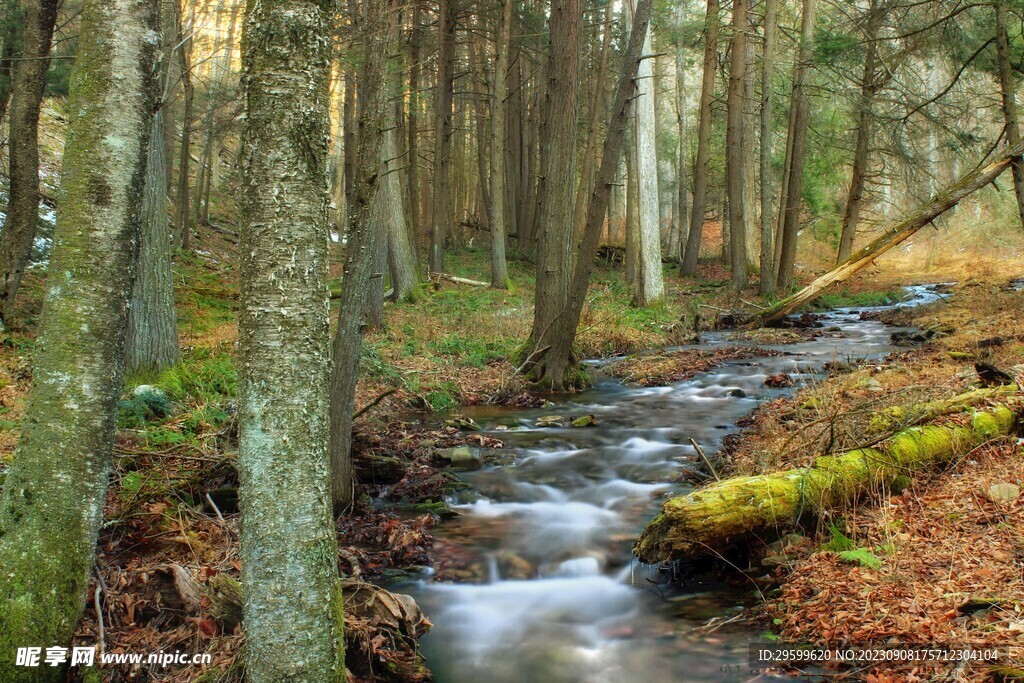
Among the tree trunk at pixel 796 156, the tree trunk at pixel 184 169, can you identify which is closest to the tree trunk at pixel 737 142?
the tree trunk at pixel 796 156

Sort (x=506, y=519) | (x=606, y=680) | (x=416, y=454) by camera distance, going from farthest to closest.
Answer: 1. (x=416, y=454)
2. (x=506, y=519)
3. (x=606, y=680)

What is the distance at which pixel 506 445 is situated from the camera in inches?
309

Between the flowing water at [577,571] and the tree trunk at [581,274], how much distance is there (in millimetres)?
1283

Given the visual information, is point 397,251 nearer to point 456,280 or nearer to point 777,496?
point 456,280

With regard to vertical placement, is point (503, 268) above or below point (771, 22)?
below

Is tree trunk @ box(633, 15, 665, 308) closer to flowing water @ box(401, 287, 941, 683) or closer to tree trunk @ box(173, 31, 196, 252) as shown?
flowing water @ box(401, 287, 941, 683)

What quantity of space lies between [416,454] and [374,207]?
3090 millimetres

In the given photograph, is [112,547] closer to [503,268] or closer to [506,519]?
[506,519]

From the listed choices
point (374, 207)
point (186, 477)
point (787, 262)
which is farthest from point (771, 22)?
point (186, 477)

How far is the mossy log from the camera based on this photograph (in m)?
4.49

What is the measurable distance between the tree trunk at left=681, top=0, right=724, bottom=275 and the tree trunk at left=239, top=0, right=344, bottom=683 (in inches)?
711

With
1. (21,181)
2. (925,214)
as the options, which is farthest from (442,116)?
(925,214)

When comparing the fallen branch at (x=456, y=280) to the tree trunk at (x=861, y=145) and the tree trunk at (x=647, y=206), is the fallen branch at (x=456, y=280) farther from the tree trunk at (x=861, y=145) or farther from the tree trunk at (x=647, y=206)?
the tree trunk at (x=861, y=145)

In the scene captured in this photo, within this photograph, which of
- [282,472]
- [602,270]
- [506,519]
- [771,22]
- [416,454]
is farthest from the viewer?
[602,270]
